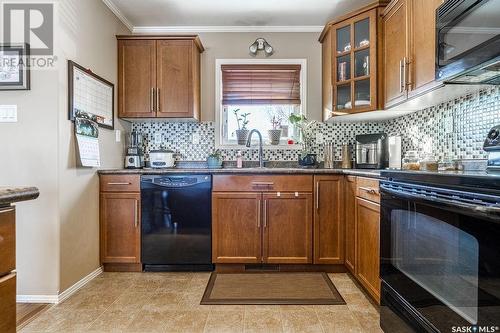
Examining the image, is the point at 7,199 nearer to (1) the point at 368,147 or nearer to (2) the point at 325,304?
(2) the point at 325,304

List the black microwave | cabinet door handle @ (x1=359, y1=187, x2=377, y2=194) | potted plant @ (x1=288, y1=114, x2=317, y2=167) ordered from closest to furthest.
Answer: the black microwave < cabinet door handle @ (x1=359, y1=187, x2=377, y2=194) < potted plant @ (x1=288, y1=114, x2=317, y2=167)

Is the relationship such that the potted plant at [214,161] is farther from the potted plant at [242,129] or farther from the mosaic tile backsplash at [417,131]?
the potted plant at [242,129]

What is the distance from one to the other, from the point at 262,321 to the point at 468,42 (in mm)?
1866

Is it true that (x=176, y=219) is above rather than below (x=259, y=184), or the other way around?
below

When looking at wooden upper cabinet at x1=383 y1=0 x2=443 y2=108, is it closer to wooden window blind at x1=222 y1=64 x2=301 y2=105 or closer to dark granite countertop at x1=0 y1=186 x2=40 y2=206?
wooden window blind at x1=222 y1=64 x2=301 y2=105

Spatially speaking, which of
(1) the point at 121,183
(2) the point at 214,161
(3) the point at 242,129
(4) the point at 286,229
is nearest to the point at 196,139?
(2) the point at 214,161

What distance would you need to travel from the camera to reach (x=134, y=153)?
3283 mm

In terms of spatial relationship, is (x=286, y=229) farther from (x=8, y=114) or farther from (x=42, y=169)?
(x=8, y=114)

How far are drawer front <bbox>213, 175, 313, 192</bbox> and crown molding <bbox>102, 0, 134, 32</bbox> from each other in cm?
190

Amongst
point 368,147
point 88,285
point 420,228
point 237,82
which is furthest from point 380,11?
point 88,285

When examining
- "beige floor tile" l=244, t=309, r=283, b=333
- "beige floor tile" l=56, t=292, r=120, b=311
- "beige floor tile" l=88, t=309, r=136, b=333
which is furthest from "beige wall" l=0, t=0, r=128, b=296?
"beige floor tile" l=244, t=309, r=283, b=333

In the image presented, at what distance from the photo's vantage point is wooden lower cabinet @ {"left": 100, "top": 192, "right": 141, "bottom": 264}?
9.11 feet

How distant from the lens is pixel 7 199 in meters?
0.88

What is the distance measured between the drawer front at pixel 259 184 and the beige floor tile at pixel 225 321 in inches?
40.7
